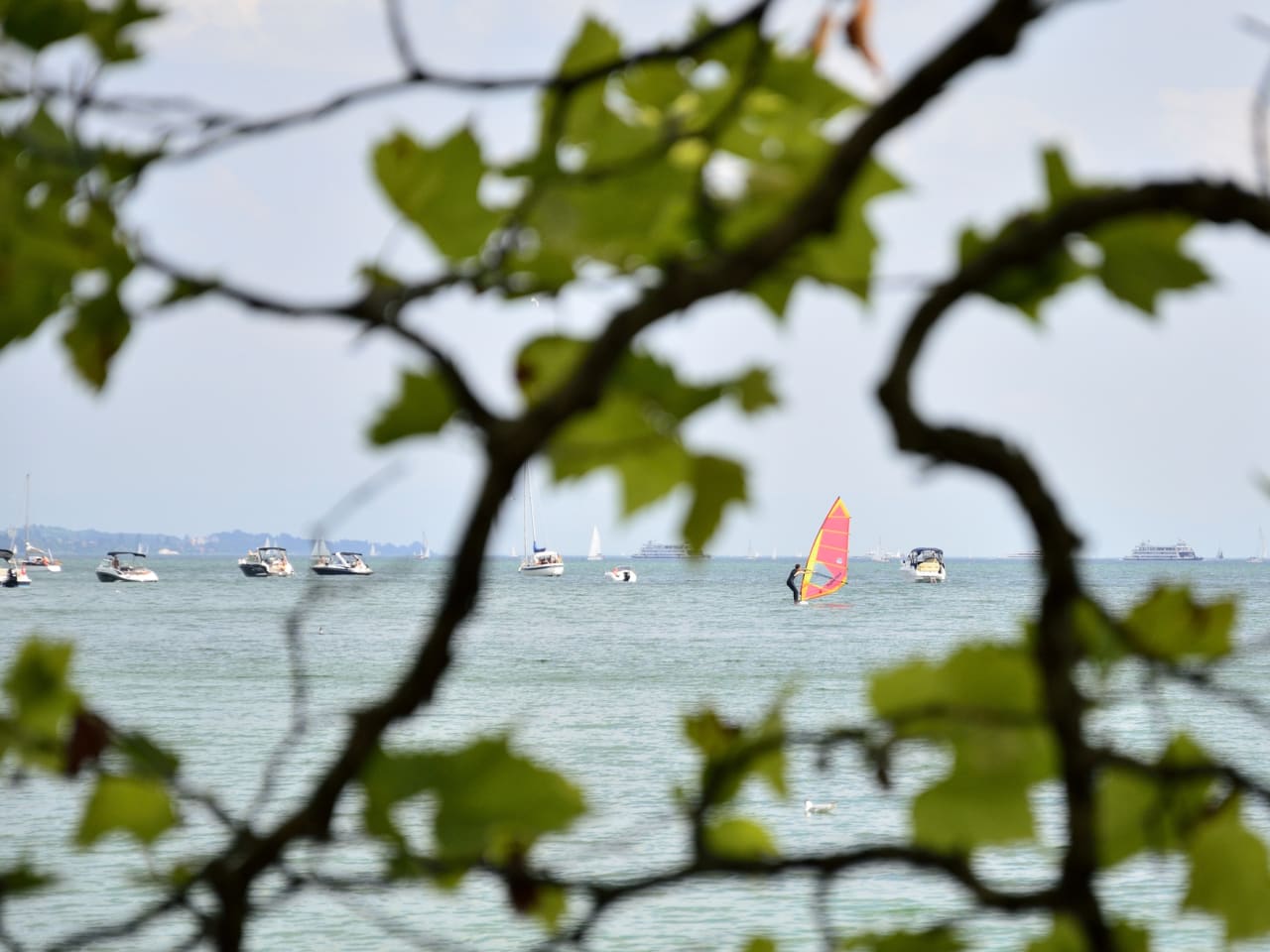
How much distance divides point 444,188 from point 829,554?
35.6m

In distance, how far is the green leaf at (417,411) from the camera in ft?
1.00

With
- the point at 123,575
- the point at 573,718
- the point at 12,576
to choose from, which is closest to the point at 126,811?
the point at 573,718

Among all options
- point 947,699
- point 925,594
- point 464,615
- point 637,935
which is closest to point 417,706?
point 464,615

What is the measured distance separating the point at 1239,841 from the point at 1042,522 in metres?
0.12

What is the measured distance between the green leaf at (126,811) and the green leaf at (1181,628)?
28 cm

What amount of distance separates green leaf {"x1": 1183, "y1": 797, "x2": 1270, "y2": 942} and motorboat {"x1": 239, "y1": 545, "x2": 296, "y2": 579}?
183ft

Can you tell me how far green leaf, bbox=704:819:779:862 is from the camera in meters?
0.40

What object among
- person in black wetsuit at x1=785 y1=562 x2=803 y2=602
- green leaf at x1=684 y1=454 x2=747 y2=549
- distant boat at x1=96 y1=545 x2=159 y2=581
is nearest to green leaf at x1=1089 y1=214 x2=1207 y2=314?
green leaf at x1=684 y1=454 x2=747 y2=549

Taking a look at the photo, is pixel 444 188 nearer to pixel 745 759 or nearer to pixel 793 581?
pixel 745 759

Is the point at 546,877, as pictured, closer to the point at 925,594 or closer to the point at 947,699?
the point at 947,699

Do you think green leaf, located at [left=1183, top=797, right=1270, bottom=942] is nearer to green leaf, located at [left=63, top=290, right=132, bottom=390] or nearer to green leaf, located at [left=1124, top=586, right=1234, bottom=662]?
green leaf, located at [left=1124, top=586, right=1234, bottom=662]

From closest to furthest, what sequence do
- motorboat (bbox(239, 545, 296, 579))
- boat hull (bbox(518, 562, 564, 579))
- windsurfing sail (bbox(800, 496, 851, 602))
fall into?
1. windsurfing sail (bbox(800, 496, 851, 602))
2. motorboat (bbox(239, 545, 296, 579))
3. boat hull (bbox(518, 562, 564, 579))

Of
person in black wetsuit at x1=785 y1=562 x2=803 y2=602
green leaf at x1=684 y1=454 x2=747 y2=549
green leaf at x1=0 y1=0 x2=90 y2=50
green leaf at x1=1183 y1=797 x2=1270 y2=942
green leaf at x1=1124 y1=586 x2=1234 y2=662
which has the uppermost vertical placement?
green leaf at x1=0 y1=0 x2=90 y2=50

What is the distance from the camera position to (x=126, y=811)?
1.18 ft
